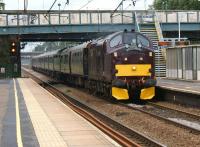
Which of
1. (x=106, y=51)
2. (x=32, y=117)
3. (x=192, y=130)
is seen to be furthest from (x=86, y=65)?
(x=192, y=130)

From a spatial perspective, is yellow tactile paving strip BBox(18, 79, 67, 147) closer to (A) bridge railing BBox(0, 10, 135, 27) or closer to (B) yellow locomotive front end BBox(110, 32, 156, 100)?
(B) yellow locomotive front end BBox(110, 32, 156, 100)

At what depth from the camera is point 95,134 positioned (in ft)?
46.2

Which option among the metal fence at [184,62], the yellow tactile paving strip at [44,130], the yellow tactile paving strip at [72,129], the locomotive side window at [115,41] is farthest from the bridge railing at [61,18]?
the yellow tactile paving strip at [44,130]

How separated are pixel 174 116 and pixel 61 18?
131 feet

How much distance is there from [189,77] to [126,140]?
30.5 meters

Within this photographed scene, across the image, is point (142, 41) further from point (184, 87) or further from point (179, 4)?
point (179, 4)

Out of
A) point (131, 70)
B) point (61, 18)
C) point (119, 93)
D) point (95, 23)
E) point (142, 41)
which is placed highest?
point (61, 18)

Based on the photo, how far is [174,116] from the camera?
19562 millimetres

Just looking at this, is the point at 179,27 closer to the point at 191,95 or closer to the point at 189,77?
the point at 189,77

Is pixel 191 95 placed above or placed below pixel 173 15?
below

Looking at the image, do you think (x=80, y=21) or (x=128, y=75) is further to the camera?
(x=80, y=21)

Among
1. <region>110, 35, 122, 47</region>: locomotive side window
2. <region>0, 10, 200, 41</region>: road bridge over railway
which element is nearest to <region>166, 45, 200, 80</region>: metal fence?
<region>0, 10, 200, 41</region>: road bridge over railway

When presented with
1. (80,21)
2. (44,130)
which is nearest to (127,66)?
(44,130)

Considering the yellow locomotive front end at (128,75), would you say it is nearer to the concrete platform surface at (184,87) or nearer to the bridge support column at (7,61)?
the concrete platform surface at (184,87)
